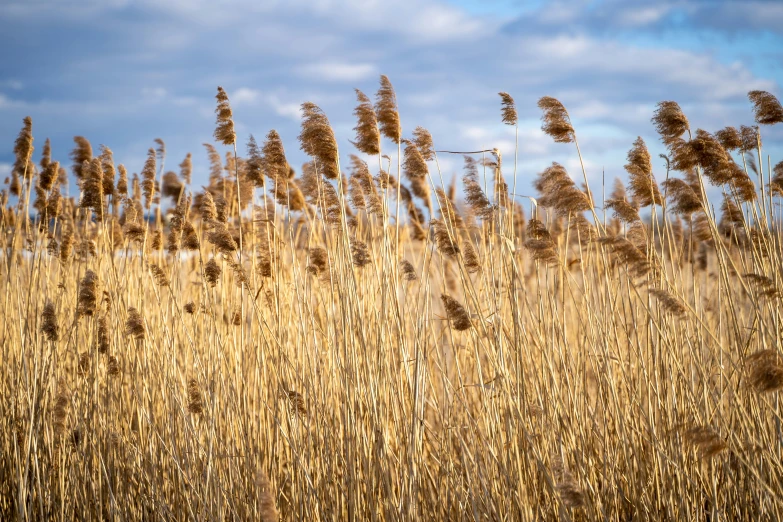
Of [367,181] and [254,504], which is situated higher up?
[367,181]

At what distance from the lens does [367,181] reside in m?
3.58

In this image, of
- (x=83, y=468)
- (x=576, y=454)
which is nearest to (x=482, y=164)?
(x=576, y=454)

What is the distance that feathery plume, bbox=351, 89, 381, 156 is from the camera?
303 cm

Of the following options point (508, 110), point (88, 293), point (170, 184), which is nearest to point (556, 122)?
point (508, 110)

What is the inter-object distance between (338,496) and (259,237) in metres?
1.56

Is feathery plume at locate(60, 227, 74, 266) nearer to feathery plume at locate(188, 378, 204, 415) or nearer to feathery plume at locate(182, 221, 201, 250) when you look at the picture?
feathery plume at locate(182, 221, 201, 250)

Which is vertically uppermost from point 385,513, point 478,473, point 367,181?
point 367,181

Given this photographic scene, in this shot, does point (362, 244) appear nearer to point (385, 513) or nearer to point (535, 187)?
point (385, 513)

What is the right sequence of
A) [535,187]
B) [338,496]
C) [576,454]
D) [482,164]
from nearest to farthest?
1. [576,454]
2. [338,496]
3. [482,164]
4. [535,187]

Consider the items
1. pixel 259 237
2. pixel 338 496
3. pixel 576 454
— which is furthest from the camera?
pixel 259 237

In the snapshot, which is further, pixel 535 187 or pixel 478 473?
pixel 535 187

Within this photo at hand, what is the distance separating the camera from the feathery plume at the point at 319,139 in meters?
3.01

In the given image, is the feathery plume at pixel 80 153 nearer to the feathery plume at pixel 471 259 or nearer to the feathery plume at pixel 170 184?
the feathery plume at pixel 170 184

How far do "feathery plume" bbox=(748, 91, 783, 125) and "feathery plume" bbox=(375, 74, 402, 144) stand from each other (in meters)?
1.59
